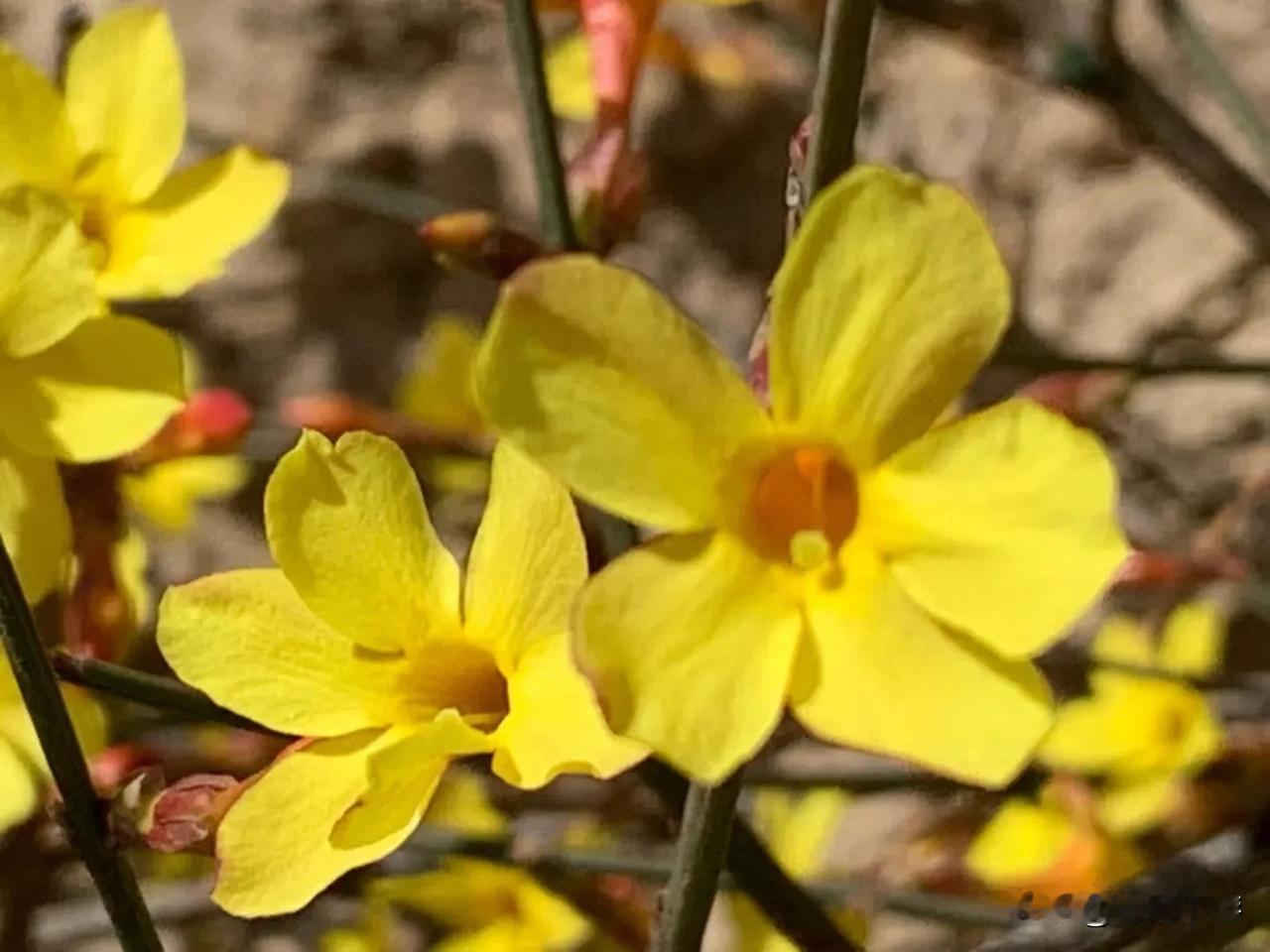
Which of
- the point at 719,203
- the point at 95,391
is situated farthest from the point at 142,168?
the point at 719,203

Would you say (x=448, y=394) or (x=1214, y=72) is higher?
(x=1214, y=72)

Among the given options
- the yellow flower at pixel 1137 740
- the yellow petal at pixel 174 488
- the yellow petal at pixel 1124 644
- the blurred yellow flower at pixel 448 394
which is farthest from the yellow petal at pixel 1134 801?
the yellow petal at pixel 174 488

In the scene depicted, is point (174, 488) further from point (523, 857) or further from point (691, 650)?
point (691, 650)

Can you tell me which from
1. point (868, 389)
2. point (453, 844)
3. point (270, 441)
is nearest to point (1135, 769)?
point (453, 844)

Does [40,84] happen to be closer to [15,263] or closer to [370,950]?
[15,263]

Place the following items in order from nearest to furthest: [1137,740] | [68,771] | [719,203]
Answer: [68,771]
[1137,740]
[719,203]

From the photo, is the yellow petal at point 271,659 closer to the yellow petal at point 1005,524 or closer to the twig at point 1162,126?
the yellow petal at point 1005,524
